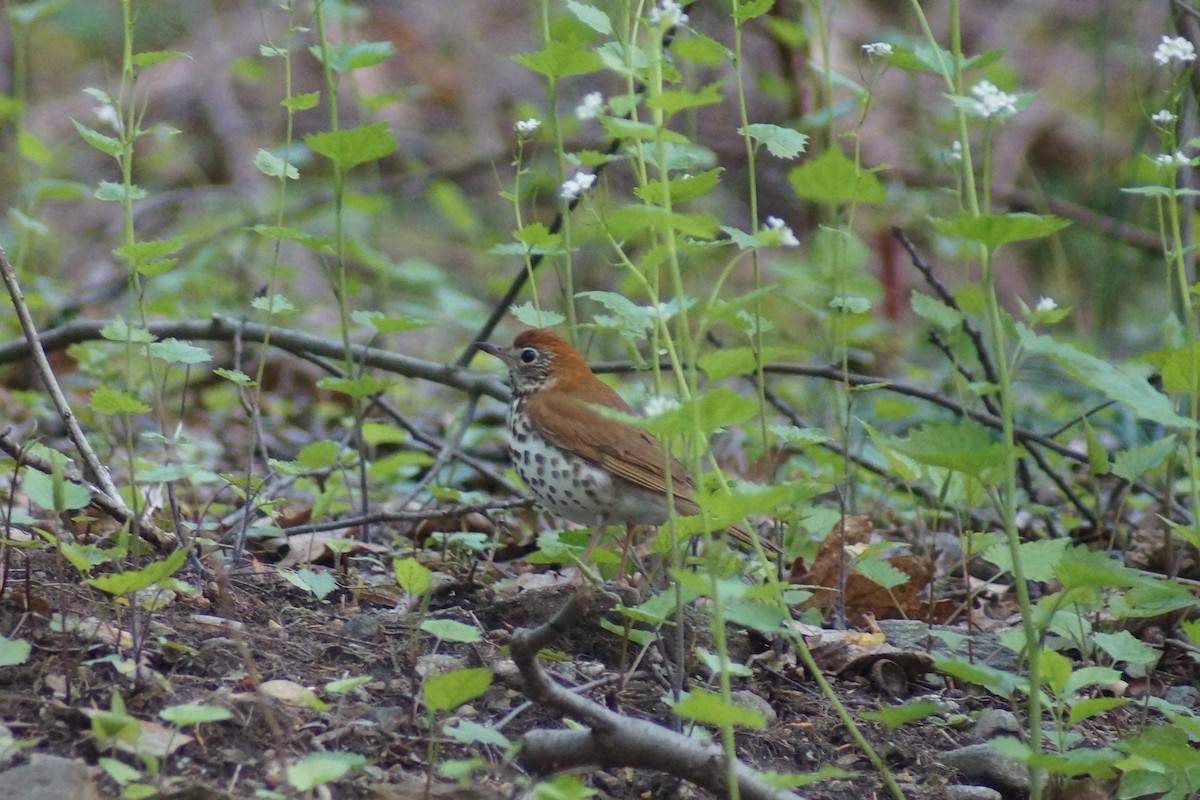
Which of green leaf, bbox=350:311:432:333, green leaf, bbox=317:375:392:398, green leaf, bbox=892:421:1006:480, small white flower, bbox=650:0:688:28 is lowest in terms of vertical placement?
green leaf, bbox=317:375:392:398

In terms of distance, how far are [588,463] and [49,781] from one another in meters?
2.06

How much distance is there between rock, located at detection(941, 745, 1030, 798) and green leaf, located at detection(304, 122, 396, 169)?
1.79 metres

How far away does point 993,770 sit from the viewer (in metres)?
2.78

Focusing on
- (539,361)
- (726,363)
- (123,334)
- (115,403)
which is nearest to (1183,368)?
(726,363)

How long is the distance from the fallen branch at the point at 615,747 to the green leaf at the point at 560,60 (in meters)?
1.11

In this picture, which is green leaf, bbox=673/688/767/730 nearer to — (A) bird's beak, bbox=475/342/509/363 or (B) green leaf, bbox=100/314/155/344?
(B) green leaf, bbox=100/314/155/344

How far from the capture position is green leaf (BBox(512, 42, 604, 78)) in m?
2.77

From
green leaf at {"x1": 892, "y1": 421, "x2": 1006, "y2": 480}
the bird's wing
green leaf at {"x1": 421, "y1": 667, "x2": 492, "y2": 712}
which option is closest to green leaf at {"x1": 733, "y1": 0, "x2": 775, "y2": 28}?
green leaf at {"x1": 892, "y1": 421, "x2": 1006, "y2": 480}

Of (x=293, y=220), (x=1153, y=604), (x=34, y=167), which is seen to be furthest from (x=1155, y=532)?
(x=34, y=167)

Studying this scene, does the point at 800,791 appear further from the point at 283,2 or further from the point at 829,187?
the point at 283,2

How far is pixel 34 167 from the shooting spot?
929 cm

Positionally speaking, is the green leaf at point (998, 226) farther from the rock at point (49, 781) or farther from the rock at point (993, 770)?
the rock at point (49, 781)

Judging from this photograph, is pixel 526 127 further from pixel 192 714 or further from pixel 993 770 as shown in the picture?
pixel 993 770

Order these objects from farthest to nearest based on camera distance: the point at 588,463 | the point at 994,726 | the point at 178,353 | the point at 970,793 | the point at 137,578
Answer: the point at 588,463 < the point at 994,726 < the point at 178,353 < the point at 970,793 < the point at 137,578
